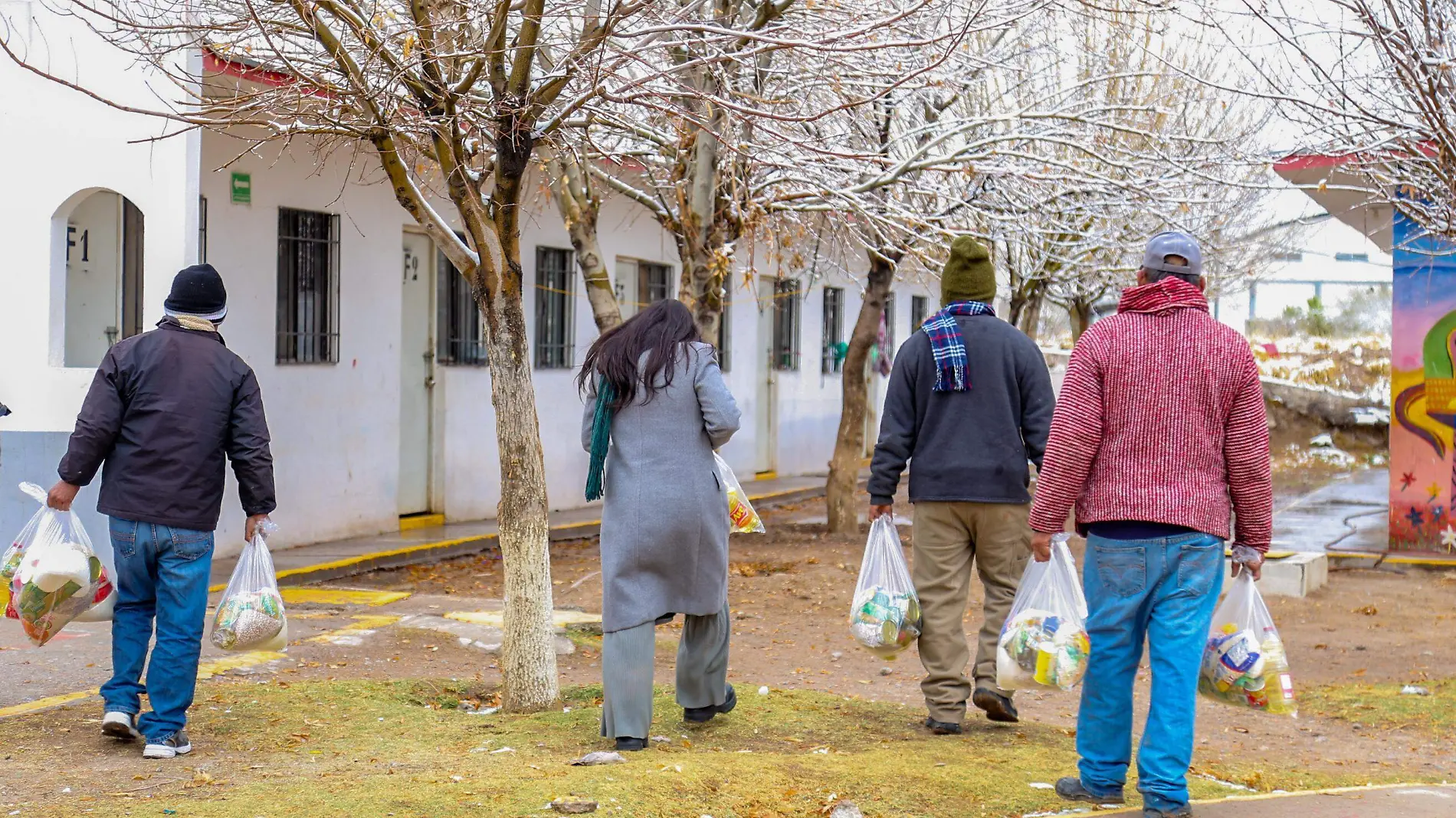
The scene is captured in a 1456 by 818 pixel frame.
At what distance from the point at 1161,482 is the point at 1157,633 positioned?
478mm

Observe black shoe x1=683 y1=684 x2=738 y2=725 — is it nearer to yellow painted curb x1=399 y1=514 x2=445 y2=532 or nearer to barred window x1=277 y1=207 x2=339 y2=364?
barred window x1=277 y1=207 x2=339 y2=364

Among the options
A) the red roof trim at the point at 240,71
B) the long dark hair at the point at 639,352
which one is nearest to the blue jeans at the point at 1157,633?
the long dark hair at the point at 639,352

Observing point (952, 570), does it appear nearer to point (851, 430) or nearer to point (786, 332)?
point (851, 430)

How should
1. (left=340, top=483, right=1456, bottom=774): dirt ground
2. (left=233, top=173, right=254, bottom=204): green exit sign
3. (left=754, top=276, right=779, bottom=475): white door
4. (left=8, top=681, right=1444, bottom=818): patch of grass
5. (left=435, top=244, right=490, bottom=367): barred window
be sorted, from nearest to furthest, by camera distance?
(left=8, top=681, right=1444, bottom=818): patch of grass, (left=340, top=483, right=1456, bottom=774): dirt ground, (left=233, top=173, right=254, bottom=204): green exit sign, (left=435, top=244, right=490, bottom=367): barred window, (left=754, top=276, right=779, bottom=475): white door

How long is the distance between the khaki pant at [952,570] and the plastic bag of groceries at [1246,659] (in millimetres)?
1127

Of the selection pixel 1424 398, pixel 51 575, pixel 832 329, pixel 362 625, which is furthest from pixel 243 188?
pixel 832 329

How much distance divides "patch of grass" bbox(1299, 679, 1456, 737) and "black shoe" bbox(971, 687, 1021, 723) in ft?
6.97

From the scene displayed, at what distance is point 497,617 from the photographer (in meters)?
8.47

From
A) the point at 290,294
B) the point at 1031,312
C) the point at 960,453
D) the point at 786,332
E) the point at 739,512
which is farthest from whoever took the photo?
the point at 786,332

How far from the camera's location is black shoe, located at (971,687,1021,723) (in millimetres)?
5766

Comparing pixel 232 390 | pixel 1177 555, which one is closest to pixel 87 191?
pixel 232 390

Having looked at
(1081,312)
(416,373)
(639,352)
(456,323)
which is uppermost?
(1081,312)

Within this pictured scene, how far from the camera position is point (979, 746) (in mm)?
5441

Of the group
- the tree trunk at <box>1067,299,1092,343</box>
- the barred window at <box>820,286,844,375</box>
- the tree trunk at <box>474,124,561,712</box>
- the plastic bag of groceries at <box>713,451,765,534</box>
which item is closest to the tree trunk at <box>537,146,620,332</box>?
the plastic bag of groceries at <box>713,451,765,534</box>
